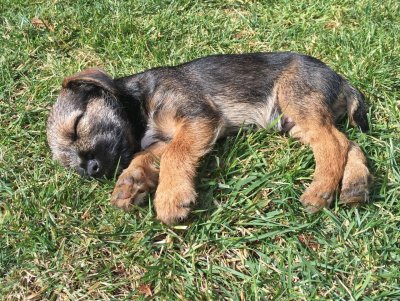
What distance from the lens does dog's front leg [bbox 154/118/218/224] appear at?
3.73 meters

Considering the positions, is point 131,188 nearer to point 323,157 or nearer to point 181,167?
point 181,167

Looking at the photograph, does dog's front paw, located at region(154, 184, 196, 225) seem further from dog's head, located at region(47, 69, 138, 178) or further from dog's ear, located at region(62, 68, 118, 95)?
dog's ear, located at region(62, 68, 118, 95)

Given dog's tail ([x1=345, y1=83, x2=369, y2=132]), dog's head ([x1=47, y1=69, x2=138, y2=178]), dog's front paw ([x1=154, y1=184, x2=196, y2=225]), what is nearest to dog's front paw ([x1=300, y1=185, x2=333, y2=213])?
dog's front paw ([x1=154, y1=184, x2=196, y2=225])

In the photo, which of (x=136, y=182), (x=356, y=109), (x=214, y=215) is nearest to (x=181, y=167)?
(x=136, y=182)

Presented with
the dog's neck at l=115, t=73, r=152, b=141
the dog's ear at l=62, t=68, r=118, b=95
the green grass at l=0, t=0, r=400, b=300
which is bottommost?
the green grass at l=0, t=0, r=400, b=300

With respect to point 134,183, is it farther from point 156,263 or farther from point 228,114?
point 228,114

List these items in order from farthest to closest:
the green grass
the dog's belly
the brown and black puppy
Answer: the dog's belly → the brown and black puppy → the green grass

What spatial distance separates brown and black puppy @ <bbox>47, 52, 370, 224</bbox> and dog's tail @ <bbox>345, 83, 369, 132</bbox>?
0.03 ft

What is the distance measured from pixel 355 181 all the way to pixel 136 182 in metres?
1.74

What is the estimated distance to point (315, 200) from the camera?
378cm

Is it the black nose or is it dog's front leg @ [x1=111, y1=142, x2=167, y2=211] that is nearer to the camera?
dog's front leg @ [x1=111, y1=142, x2=167, y2=211]

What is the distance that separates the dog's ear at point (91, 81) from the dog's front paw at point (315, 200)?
1.96 m

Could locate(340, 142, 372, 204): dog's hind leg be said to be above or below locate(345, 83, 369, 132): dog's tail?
below

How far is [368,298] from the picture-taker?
10.5 feet
